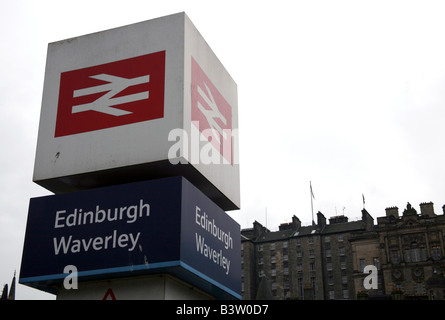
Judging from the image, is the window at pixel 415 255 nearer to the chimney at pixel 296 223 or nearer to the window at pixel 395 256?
the window at pixel 395 256

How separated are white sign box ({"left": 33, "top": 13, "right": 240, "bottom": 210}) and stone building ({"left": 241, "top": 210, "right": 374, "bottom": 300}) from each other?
86411 mm

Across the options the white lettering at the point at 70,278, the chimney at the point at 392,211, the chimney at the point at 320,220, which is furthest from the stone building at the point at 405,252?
the white lettering at the point at 70,278

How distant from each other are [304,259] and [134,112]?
9507cm

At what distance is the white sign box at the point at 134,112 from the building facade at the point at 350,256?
47316 mm

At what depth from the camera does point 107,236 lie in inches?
634

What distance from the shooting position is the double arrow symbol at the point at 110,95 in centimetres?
1767

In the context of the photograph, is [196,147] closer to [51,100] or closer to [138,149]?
[138,149]

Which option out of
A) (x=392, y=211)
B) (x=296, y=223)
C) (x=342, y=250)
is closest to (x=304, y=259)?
(x=342, y=250)

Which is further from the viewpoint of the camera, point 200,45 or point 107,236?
point 200,45

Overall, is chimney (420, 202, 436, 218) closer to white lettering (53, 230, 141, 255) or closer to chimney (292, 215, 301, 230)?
chimney (292, 215, 301, 230)
